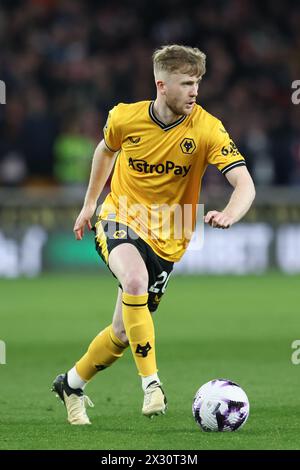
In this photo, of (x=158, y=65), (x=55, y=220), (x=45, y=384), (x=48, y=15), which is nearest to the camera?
(x=158, y=65)

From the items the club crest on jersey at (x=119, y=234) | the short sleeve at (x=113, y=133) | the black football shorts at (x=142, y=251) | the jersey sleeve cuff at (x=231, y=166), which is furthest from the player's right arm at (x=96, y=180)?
the jersey sleeve cuff at (x=231, y=166)

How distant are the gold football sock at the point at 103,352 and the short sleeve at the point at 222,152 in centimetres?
106

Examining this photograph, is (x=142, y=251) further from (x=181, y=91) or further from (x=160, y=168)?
(x=181, y=91)

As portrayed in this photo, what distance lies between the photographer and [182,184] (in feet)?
21.6

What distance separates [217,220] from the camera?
19.0 feet

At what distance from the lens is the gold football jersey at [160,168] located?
6.50 m

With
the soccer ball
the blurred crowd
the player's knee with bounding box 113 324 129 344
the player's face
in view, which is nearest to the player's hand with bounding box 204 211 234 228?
the player's face

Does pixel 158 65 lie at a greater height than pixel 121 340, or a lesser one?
greater

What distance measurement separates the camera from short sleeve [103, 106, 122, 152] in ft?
21.7

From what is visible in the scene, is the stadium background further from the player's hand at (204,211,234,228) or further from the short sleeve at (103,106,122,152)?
the short sleeve at (103,106,122,152)

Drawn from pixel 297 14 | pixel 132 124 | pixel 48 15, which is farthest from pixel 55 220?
pixel 132 124

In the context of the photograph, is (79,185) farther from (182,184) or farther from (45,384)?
(182,184)

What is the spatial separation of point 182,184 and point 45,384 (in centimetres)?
222

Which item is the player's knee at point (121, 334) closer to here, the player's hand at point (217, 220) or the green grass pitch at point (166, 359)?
the green grass pitch at point (166, 359)
